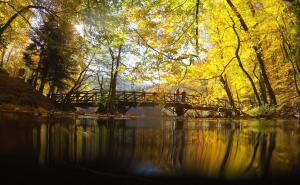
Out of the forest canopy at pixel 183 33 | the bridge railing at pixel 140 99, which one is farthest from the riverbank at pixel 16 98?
the bridge railing at pixel 140 99

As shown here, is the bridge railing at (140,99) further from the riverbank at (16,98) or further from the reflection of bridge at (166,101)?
the riverbank at (16,98)

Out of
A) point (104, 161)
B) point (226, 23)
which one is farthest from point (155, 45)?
point (104, 161)

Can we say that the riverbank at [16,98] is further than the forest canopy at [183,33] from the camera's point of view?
Yes

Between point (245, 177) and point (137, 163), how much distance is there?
2.51ft

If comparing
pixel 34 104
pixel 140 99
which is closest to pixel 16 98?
pixel 34 104

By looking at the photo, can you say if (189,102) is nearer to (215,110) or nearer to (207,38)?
(215,110)

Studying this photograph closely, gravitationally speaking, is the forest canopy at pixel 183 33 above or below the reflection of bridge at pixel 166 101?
above

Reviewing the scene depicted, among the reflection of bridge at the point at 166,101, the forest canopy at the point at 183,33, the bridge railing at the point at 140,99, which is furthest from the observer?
the bridge railing at the point at 140,99

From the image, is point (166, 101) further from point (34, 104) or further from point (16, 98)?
point (16, 98)

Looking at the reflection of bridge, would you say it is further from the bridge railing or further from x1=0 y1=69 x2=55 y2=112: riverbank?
x1=0 y1=69 x2=55 y2=112: riverbank

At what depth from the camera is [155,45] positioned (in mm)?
11086

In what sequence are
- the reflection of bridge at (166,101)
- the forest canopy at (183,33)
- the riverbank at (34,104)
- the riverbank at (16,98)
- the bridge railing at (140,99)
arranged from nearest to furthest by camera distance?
the forest canopy at (183,33) → the riverbank at (16,98) → the riverbank at (34,104) → the reflection of bridge at (166,101) → the bridge railing at (140,99)

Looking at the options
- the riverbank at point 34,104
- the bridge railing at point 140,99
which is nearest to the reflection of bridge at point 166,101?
the bridge railing at point 140,99

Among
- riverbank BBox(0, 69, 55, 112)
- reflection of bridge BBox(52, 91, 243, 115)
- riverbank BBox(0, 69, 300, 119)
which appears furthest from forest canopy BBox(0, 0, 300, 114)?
reflection of bridge BBox(52, 91, 243, 115)
